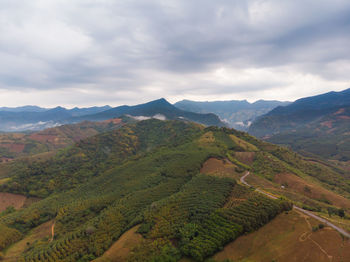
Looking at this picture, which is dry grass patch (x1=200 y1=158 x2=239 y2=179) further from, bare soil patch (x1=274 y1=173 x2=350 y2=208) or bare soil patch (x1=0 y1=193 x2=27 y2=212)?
bare soil patch (x1=0 y1=193 x2=27 y2=212)

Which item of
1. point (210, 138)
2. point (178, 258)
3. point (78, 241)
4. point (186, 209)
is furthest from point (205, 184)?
point (210, 138)

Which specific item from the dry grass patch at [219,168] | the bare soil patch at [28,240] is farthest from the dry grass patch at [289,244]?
the bare soil patch at [28,240]

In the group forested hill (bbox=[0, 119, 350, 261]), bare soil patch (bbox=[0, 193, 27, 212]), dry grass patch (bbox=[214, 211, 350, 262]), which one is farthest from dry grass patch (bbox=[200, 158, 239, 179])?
bare soil patch (bbox=[0, 193, 27, 212])

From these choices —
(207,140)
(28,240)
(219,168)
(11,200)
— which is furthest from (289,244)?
(11,200)

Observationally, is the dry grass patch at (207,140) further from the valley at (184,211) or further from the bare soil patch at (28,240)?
the bare soil patch at (28,240)

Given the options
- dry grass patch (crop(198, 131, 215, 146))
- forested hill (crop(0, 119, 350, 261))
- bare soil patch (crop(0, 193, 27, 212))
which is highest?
dry grass patch (crop(198, 131, 215, 146))

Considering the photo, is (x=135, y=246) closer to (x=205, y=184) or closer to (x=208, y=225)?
(x=208, y=225)
